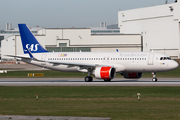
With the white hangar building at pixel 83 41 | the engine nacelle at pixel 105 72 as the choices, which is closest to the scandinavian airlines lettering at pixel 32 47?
the engine nacelle at pixel 105 72

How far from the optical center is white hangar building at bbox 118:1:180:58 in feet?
375

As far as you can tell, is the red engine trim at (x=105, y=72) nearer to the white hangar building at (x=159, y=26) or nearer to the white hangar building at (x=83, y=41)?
the white hangar building at (x=159, y=26)

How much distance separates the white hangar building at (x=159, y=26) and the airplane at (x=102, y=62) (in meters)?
69.4

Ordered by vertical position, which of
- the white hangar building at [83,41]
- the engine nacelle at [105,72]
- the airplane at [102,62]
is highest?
the white hangar building at [83,41]

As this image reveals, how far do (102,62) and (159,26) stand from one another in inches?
3029

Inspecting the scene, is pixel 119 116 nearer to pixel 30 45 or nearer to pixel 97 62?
pixel 97 62

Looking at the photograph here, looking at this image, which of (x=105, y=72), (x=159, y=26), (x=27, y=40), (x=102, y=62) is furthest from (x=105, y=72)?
(x=159, y=26)

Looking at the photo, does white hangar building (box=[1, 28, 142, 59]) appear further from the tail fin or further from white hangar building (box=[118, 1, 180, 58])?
the tail fin

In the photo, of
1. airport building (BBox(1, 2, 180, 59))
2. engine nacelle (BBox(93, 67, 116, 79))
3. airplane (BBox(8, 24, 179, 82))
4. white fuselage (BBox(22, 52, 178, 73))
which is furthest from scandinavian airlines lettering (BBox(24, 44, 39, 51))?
airport building (BBox(1, 2, 180, 59))

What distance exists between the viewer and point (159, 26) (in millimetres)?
121250

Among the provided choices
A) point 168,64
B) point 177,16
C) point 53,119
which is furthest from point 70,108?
point 177,16

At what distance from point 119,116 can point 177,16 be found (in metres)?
99.1

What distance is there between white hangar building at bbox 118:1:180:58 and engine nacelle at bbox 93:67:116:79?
239 ft

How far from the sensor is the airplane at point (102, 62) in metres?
46.3
